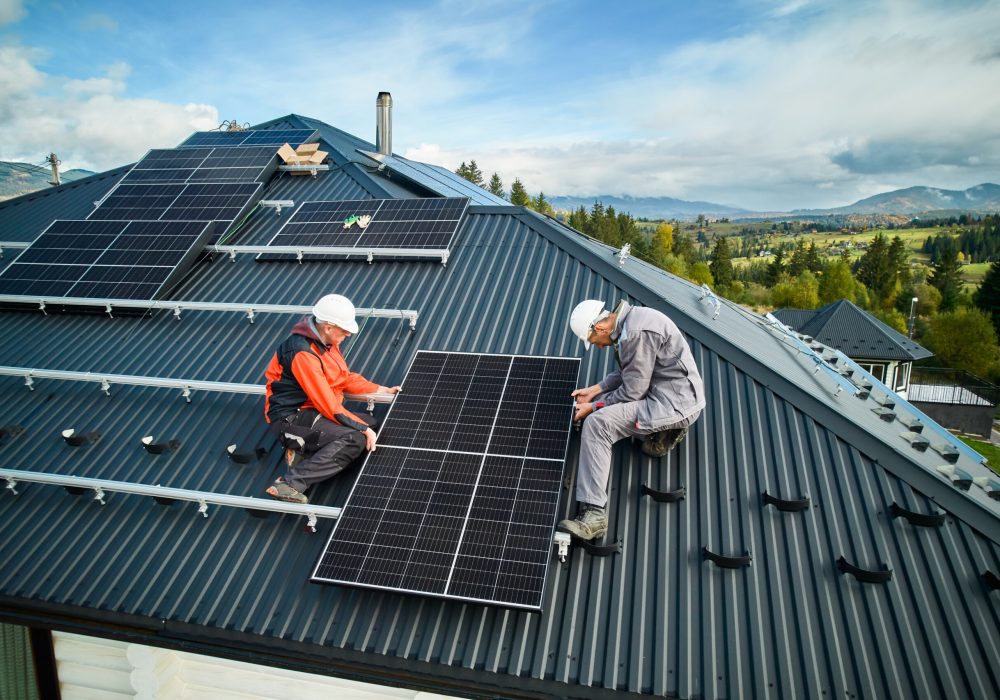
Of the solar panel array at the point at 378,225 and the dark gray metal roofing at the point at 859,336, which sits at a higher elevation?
the solar panel array at the point at 378,225

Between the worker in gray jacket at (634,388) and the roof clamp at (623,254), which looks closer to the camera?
the worker in gray jacket at (634,388)

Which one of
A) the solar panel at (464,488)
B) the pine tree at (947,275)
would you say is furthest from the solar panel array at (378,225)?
the pine tree at (947,275)

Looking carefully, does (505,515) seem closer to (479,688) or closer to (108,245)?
(479,688)

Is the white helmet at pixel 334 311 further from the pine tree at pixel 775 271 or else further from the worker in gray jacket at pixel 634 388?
the pine tree at pixel 775 271

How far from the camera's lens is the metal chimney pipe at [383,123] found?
62.8 ft

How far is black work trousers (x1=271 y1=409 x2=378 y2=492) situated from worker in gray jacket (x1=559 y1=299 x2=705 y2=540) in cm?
289

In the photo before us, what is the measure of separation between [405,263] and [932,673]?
9648 millimetres

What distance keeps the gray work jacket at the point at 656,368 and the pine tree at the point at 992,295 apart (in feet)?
256

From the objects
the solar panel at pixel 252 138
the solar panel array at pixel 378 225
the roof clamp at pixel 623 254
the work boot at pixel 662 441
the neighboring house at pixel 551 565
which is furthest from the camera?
the solar panel at pixel 252 138

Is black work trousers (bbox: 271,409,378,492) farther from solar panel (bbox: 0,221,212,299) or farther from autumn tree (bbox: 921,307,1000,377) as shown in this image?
autumn tree (bbox: 921,307,1000,377)

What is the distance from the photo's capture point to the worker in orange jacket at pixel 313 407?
6949 mm

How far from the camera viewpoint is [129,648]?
662 centimetres

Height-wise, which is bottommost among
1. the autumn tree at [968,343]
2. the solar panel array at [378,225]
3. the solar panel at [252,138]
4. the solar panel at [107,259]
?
the autumn tree at [968,343]

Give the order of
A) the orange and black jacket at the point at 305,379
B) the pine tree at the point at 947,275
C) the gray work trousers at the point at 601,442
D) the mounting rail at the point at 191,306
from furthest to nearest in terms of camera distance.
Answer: the pine tree at the point at 947,275, the mounting rail at the point at 191,306, the orange and black jacket at the point at 305,379, the gray work trousers at the point at 601,442
